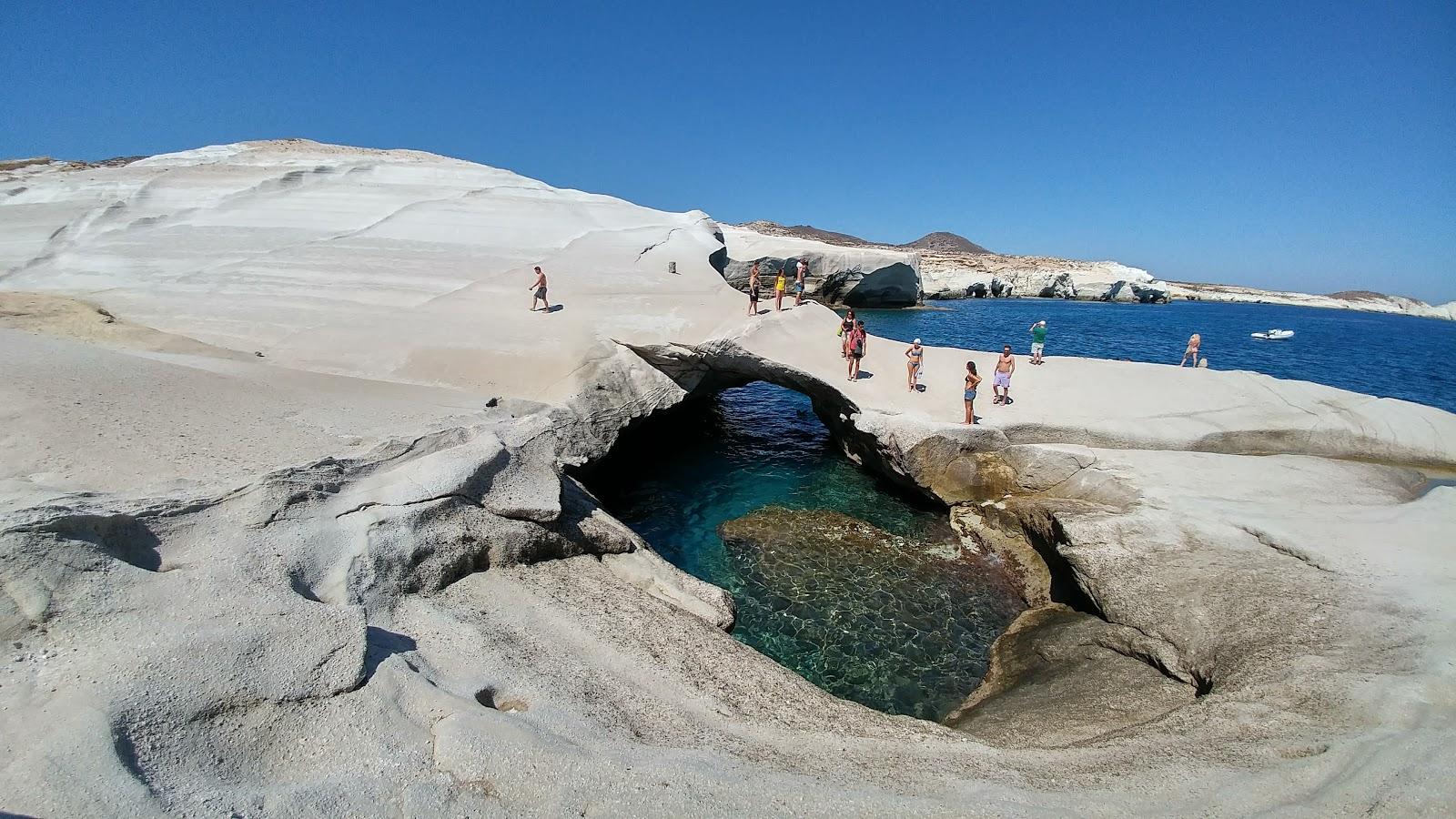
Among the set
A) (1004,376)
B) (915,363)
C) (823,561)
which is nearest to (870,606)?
(823,561)

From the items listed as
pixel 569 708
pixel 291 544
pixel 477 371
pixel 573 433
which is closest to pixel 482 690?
pixel 569 708

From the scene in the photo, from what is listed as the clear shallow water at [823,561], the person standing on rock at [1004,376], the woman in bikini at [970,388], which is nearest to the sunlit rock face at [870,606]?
the clear shallow water at [823,561]

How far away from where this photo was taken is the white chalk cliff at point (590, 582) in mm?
3998

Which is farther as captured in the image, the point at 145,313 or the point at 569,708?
the point at 145,313

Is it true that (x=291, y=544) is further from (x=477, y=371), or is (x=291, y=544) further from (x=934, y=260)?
(x=934, y=260)

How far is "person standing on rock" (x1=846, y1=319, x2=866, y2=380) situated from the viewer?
1342cm

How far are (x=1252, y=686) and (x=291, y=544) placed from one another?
888 centimetres

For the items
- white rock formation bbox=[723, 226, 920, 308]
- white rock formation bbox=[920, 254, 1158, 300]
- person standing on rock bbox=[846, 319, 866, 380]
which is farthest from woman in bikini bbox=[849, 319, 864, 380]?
white rock formation bbox=[920, 254, 1158, 300]

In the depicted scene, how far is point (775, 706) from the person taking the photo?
19.7 ft

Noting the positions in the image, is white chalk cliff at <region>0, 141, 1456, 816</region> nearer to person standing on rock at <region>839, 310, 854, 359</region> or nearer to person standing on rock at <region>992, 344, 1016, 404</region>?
person standing on rock at <region>992, 344, 1016, 404</region>

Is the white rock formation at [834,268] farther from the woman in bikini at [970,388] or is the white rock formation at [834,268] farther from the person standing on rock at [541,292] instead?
the woman in bikini at [970,388]

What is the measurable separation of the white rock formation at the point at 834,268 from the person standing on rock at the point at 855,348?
28.8 m

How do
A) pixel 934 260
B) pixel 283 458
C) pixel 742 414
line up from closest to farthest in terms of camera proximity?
pixel 283 458 < pixel 742 414 < pixel 934 260

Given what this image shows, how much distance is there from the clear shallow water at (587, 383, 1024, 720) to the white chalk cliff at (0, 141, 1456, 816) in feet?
2.19
